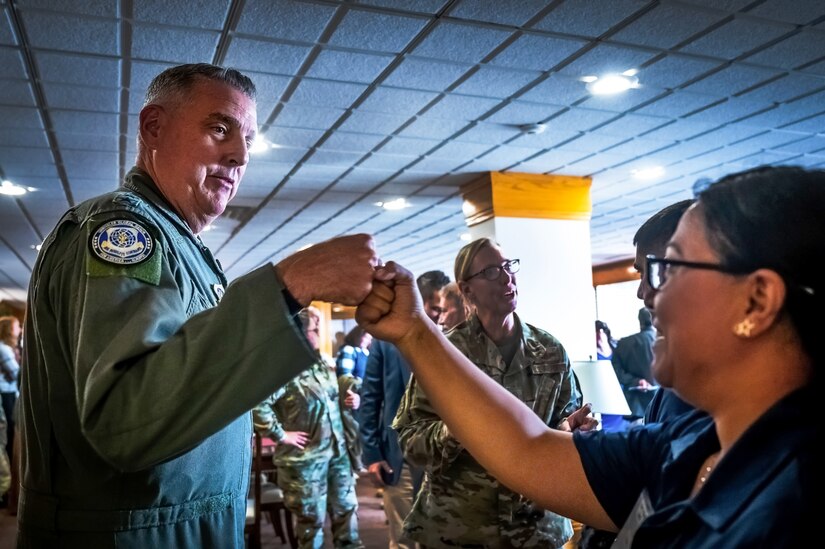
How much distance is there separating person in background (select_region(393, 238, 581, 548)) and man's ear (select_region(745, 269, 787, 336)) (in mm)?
1116

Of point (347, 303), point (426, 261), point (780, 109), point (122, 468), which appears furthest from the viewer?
point (426, 261)

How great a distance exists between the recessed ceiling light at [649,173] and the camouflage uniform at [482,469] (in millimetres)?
4898

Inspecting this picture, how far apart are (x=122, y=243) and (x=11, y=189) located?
703cm

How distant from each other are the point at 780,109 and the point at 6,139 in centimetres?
587

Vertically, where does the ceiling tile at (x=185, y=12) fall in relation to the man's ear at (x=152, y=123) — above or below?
above

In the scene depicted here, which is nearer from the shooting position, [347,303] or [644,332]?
[347,303]

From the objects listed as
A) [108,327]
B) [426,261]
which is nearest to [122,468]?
[108,327]

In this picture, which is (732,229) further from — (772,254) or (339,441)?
(339,441)

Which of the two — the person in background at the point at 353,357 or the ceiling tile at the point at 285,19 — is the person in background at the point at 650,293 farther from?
the person in background at the point at 353,357

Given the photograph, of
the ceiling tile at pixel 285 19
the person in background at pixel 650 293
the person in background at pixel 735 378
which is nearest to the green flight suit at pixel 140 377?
the person in background at pixel 735 378

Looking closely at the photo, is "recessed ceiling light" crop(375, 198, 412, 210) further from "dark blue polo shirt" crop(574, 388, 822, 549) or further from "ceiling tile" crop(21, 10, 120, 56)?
"dark blue polo shirt" crop(574, 388, 822, 549)

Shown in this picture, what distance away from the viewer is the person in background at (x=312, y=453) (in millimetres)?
4094

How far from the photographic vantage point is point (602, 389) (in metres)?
3.07

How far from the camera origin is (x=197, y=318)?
914 millimetres
